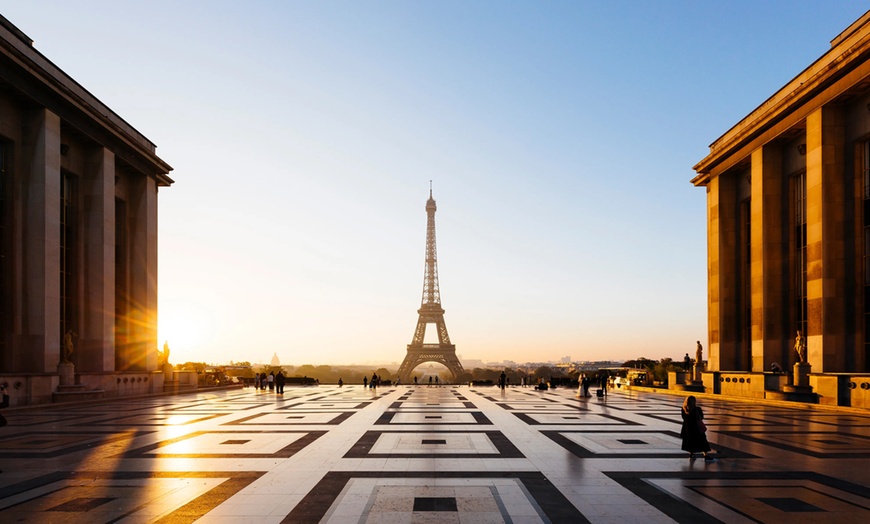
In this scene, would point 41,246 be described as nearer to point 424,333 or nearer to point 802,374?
point 802,374

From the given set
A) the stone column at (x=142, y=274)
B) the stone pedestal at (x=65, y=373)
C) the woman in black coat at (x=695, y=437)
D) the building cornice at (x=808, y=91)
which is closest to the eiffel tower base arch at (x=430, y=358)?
the stone column at (x=142, y=274)

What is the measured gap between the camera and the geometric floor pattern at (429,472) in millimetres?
9383

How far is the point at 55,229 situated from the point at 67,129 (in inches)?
300

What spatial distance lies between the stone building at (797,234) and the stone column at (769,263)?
7 cm

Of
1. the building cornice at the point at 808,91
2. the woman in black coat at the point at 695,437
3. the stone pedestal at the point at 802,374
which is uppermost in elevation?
the building cornice at the point at 808,91

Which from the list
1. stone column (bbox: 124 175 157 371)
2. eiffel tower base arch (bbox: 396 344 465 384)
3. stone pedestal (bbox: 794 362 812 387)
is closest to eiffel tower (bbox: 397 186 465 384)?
eiffel tower base arch (bbox: 396 344 465 384)

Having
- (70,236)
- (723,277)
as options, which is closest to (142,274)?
(70,236)

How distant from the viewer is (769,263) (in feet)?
140

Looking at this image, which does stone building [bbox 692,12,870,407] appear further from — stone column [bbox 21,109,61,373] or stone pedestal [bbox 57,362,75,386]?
stone column [bbox 21,109,61,373]

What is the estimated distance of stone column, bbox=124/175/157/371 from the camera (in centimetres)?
5075

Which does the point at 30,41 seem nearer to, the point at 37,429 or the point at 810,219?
the point at 37,429

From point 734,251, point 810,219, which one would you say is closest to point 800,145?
point 810,219

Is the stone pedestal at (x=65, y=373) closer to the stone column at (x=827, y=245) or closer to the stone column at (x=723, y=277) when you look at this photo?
the stone column at (x=827, y=245)

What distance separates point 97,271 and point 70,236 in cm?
286
